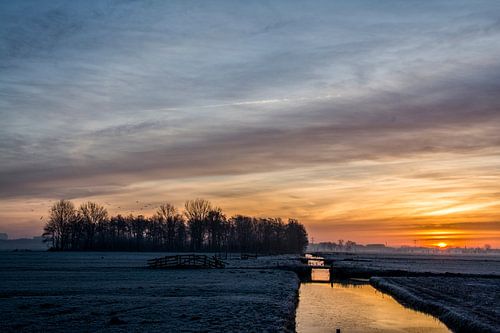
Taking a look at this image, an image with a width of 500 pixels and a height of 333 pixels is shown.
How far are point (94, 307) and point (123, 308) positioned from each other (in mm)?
1904

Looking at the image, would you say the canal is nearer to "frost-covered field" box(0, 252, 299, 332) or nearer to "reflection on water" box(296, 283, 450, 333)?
"reflection on water" box(296, 283, 450, 333)

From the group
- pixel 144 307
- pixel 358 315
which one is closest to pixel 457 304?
pixel 358 315

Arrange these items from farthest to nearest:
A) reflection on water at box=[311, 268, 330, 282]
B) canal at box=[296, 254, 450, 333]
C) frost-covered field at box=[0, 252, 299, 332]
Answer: reflection on water at box=[311, 268, 330, 282]
canal at box=[296, 254, 450, 333]
frost-covered field at box=[0, 252, 299, 332]

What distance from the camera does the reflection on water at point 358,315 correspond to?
2886 centimetres

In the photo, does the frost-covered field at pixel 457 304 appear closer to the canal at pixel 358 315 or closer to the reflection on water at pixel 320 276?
the canal at pixel 358 315

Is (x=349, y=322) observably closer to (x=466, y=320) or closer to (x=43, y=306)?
(x=466, y=320)

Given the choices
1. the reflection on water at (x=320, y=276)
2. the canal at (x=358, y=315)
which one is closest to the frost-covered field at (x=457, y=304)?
the canal at (x=358, y=315)

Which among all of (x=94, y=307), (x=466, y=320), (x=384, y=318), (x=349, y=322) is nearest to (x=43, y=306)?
(x=94, y=307)

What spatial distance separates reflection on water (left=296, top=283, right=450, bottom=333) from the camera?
28.9m

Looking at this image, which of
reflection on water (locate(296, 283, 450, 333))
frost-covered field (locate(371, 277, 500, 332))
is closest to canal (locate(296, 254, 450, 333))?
reflection on water (locate(296, 283, 450, 333))

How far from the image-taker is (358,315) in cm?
3403

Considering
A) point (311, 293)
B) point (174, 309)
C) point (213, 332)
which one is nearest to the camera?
point (213, 332)

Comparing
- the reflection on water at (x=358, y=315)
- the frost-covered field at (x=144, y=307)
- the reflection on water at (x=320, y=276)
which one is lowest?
the reflection on water at (x=320, y=276)

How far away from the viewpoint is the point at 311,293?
50000 mm
